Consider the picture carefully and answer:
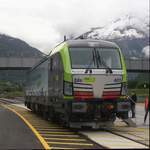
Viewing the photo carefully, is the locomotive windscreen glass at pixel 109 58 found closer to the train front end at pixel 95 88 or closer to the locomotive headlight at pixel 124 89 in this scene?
the train front end at pixel 95 88

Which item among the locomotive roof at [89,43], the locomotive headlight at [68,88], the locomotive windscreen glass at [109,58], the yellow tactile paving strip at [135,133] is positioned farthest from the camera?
the locomotive roof at [89,43]

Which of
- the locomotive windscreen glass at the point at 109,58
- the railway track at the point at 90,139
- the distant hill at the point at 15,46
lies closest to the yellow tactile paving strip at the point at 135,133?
the railway track at the point at 90,139

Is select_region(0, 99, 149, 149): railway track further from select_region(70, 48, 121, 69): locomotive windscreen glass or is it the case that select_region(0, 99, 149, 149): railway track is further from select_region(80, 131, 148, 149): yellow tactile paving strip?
select_region(70, 48, 121, 69): locomotive windscreen glass

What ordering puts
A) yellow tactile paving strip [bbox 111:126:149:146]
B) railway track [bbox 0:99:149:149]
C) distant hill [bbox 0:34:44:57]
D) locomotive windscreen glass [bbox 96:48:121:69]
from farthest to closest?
1. distant hill [bbox 0:34:44:57]
2. locomotive windscreen glass [bbox 96:48:121:69]
3. yellow tactile paving strip [bbox 111:126:149:146]
4. railway track [bbox 0:99:149:149]

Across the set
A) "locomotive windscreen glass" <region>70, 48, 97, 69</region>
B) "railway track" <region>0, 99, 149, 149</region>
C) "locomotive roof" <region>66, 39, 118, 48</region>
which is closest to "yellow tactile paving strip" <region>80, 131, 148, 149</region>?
"railway track" <region>0, 99, 149, 149</region>

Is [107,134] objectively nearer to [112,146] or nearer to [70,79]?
[70,79]

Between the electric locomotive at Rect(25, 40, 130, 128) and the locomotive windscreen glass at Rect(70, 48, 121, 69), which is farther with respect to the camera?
the locomotive windscreen glass at Rect(70, 48, 121, 69)

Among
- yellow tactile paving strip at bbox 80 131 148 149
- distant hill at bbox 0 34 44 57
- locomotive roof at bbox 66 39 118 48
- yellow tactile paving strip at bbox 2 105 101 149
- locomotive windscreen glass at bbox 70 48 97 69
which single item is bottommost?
yellow tactile paving strip at bbox 2 105 101 149

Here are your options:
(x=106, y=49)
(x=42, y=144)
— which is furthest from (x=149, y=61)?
(x=42, y=144)

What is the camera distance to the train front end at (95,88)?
18.9m

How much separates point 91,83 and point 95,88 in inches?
9.4

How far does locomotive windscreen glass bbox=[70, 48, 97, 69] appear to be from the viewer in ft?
63.8

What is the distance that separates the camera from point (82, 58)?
19719mm

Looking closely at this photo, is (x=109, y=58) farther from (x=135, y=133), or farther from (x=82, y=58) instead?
(x=135, y=133)
